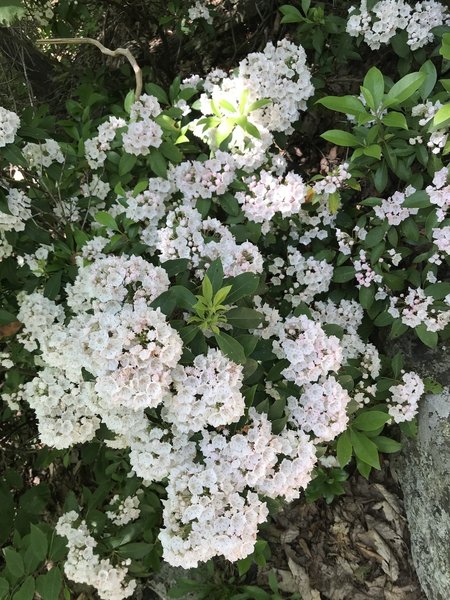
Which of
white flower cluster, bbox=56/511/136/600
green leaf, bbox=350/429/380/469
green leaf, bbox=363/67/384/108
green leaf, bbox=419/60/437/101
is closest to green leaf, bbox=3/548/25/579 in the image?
white flower cluster, bbox=56/511/136/600

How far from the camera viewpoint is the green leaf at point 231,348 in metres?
1.92

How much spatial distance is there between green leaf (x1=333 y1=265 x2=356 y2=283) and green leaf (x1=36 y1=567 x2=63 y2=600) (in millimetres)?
1980

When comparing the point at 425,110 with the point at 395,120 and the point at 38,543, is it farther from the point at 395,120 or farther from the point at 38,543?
the point at 38,543

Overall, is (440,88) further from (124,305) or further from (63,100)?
(63,100)

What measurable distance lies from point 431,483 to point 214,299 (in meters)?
1.84

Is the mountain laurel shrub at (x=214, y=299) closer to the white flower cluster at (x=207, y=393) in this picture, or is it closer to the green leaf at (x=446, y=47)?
the white flower cluster at (x=207, y=393)

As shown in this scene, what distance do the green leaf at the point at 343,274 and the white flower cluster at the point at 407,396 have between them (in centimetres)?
59

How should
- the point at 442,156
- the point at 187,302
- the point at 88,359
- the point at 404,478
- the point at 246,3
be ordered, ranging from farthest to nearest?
the point at 246,3 < the point at 404,478 < the point at 442,156 < the point at 187,302 < the point at 88,359

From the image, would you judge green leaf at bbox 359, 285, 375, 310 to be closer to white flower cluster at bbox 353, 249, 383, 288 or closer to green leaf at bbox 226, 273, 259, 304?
white flower cluster at bbox 353, 249, 383, 288

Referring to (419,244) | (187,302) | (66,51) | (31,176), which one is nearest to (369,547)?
(419,244)

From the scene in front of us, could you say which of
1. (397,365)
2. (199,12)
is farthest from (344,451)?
(199,12)

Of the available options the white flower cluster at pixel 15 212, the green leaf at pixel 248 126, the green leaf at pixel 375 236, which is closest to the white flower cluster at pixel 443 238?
the green leaf at pixel 375 236

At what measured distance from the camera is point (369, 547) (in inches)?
125

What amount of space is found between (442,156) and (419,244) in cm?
46
